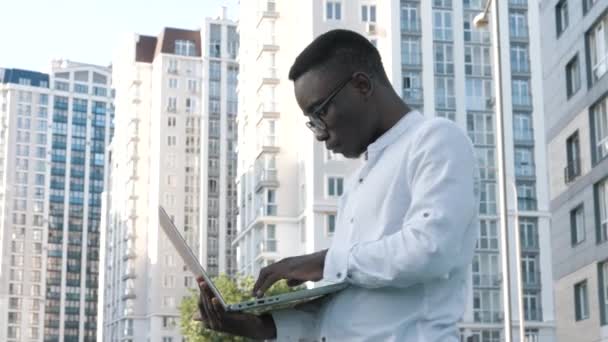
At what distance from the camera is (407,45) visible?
66188 mm

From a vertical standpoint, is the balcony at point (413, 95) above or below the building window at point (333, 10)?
below

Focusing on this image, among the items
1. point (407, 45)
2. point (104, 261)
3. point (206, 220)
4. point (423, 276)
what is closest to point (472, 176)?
point (423, 276)

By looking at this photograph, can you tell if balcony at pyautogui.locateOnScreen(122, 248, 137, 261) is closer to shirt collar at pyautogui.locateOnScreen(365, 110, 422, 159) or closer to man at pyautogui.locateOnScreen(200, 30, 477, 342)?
man at pyautogui.locateOnScreen(200, 30, 477, 342)

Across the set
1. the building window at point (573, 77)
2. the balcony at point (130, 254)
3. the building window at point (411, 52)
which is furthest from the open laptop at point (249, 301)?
the balcony at point (130, 254)

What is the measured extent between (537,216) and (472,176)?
6592 cm

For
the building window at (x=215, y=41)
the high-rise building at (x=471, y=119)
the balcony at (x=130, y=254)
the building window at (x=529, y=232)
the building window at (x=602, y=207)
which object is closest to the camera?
the building window at (x=602, y=207)

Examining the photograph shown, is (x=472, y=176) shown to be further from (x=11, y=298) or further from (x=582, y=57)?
(x=11, y=298)

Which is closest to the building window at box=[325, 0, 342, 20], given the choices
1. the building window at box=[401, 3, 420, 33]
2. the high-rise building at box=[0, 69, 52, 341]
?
the building window at box=[401, 3, 420, 33]

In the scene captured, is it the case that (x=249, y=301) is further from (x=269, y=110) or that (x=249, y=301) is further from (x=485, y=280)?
(x=269, y=110)

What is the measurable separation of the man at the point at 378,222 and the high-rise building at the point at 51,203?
18224cm

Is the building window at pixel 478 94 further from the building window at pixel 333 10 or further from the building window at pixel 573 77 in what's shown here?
the building window at pixel 573 77

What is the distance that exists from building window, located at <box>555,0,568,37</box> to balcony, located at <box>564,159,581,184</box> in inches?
171

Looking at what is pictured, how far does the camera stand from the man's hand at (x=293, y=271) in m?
2.95

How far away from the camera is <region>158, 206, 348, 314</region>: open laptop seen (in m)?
2.87
